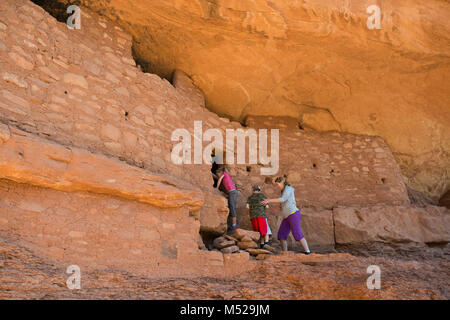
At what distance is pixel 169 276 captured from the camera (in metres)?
3.47

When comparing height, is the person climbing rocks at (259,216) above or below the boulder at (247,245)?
above

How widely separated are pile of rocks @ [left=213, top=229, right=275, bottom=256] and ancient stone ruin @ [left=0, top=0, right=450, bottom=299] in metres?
0.02

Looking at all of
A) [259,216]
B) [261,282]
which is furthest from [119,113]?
[261,282]

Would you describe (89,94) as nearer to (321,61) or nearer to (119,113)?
(119,113)

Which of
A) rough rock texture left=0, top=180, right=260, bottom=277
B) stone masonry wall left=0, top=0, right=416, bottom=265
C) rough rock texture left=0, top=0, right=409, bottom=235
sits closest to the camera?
rough rock texture left=0, top=180, right=260, bottom=277

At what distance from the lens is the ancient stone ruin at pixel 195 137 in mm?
3148

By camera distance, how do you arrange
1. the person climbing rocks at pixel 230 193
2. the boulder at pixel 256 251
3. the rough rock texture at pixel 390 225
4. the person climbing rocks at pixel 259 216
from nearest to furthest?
the boulder at pixel 256 251, the person climbing rocks at pixel 259 216, the person climbing rocks at pixel 230 193, the rough rock texture at pixel 390 225

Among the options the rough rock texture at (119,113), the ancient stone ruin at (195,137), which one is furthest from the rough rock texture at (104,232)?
the rough rock texture at (119,113)

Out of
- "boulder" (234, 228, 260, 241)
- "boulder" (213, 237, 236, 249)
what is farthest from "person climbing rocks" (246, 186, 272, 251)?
"boulder" (213, 237, 236, 249)

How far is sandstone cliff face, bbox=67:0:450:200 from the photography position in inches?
191

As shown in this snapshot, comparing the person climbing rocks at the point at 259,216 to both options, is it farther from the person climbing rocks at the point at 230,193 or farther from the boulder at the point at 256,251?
the boulder at the point at 256,251

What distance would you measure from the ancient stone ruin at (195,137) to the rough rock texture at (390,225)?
0.02 metres

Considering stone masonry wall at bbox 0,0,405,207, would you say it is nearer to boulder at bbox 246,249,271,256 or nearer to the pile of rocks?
the pile of rocks
